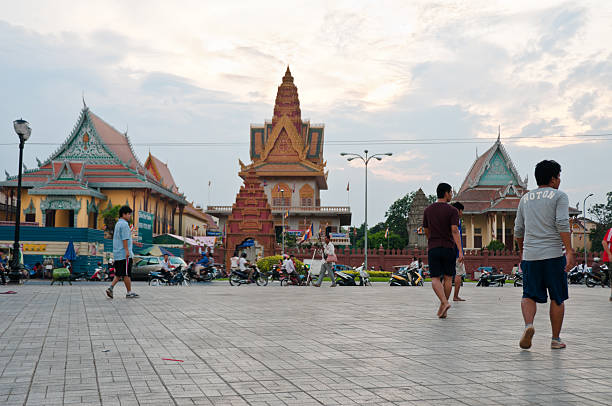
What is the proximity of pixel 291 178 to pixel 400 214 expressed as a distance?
2912cm

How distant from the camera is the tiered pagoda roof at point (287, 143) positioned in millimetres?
61844

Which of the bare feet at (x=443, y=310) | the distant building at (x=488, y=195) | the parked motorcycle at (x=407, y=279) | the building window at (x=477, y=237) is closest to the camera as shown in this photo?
the bare feet at (x=443, y=310)

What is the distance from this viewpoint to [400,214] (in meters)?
87.5

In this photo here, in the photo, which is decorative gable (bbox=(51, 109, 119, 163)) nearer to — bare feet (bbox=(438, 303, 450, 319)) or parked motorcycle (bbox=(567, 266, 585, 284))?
parked motorcycle (bbox=(567, 266, 585, 284))

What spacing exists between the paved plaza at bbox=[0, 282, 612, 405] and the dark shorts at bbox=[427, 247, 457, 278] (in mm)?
641

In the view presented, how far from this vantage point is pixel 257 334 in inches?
249

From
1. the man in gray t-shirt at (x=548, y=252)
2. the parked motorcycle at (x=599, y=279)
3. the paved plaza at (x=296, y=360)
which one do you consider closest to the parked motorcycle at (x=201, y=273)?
the parked motorcycle at (x=599, y=279)

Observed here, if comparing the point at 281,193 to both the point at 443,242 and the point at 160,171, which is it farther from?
the point at 443,242

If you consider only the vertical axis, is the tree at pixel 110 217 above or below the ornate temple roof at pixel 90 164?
below

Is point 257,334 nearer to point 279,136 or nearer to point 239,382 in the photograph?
point 239,382

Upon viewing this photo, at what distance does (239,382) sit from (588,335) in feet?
14.1

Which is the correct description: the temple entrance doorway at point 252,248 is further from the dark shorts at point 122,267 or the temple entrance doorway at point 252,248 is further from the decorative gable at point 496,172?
the dark shorts at point 122,267

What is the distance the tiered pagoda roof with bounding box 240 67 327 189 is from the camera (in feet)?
203

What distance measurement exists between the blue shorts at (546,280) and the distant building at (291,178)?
54465mm
